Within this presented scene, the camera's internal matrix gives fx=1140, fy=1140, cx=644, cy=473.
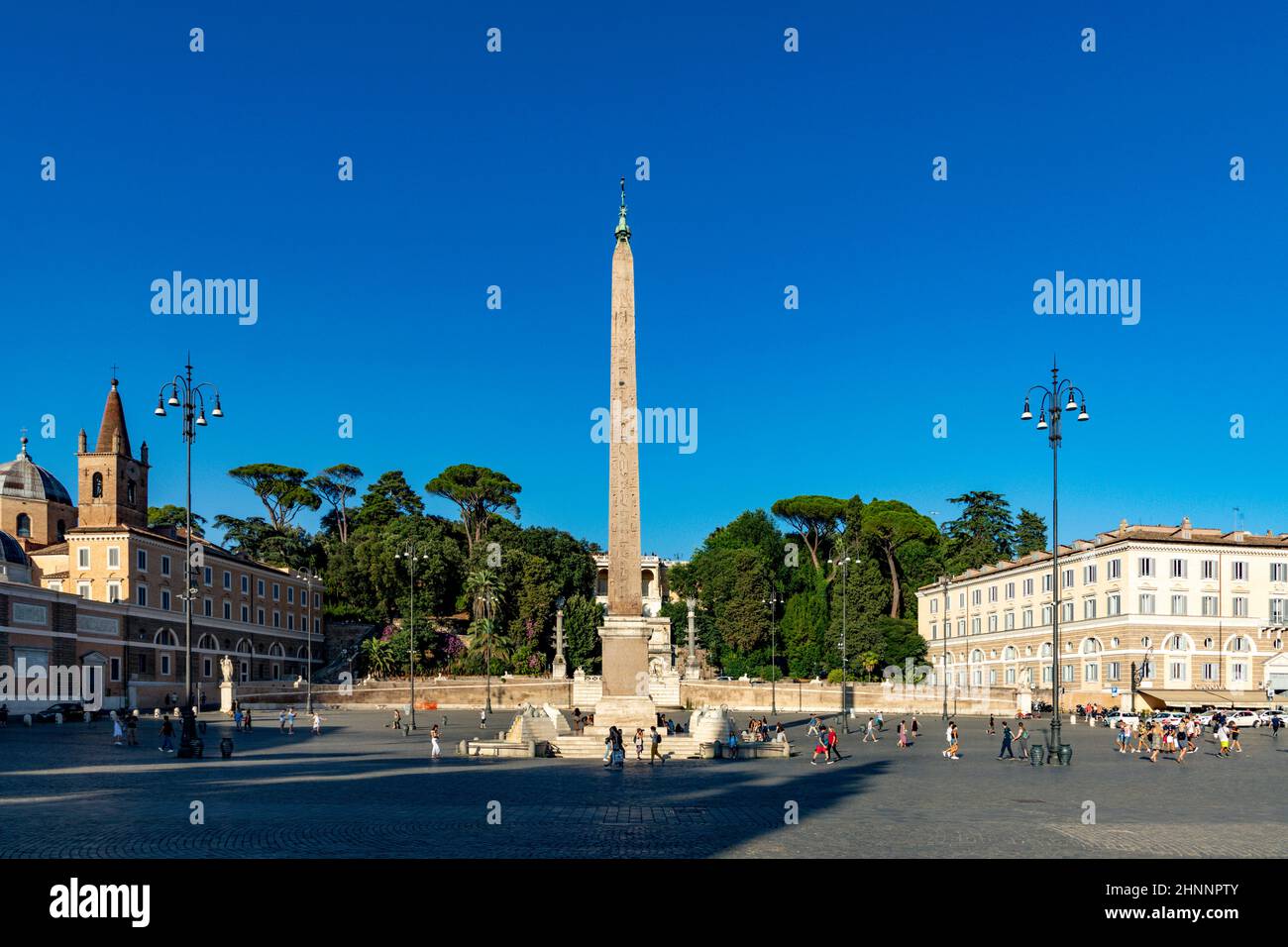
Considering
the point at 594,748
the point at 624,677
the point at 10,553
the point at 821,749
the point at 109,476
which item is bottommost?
the point at 594,748

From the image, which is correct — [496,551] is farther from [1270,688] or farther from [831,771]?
[831,771]

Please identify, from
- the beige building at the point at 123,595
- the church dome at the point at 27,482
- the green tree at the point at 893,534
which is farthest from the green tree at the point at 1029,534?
the church dome at the point at 27,482

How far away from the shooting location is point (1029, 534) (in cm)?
10338

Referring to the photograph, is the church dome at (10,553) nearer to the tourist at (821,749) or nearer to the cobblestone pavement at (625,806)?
the cobblestone pavement at (625,806)

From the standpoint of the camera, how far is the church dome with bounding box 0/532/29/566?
5844 cm

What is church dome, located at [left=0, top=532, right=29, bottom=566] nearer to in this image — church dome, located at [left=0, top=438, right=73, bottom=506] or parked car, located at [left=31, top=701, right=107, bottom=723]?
parked car, located at [left=31, top=701, right=107, bottom=723]

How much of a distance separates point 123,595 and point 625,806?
54.0m

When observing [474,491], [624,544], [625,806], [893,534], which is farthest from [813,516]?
[625,806]

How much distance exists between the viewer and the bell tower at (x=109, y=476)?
7012 centimetres

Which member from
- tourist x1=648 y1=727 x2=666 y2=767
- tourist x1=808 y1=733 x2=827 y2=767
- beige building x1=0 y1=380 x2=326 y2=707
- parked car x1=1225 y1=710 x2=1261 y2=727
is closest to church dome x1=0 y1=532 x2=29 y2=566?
beige building x1=0 y1=380 x2=326 y2=707

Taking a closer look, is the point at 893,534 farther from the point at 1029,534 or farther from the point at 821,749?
the point at 821,749
